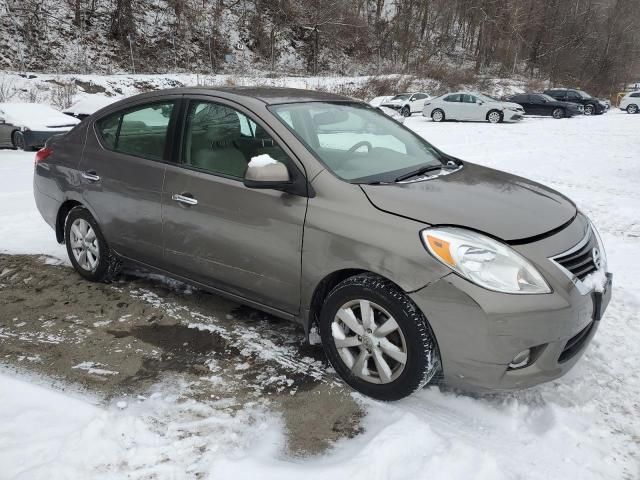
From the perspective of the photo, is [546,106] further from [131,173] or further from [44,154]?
[131,173]

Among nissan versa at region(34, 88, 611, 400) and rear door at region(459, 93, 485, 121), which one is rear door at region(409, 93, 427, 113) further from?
nissan versa at region(34, 88, 611, 400)

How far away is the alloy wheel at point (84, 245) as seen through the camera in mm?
4254

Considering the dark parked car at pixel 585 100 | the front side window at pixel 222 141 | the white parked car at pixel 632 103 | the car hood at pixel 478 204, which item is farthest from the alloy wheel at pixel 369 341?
the white parked car at pixel 632 103

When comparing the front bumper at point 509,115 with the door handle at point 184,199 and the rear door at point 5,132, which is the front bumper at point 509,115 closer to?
the rear door at point 5,132

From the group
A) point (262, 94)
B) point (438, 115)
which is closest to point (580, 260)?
point (262, 94)

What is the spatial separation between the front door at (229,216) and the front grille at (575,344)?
143 centimetres

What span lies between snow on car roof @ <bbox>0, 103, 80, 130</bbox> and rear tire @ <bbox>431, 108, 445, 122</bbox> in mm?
15166

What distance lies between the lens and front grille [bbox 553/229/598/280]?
2.60 metres

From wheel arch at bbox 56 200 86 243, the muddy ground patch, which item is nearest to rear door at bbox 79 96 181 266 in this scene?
wheel arch at bbox 56 200 86 243

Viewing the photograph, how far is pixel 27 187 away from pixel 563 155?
10.5 meters

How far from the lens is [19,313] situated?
3855 mm

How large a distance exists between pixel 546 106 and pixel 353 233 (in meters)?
25.6

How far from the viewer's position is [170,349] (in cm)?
337

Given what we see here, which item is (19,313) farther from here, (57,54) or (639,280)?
(57,54)
